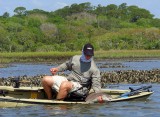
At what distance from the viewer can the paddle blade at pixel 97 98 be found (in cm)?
1459

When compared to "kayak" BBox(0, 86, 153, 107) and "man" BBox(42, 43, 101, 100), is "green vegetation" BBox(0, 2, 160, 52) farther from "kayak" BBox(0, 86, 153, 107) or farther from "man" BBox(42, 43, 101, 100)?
"man" BBox(42, 43, 101, 100)

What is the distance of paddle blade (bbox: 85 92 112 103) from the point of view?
14594 mm

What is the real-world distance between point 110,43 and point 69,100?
69.2 metres

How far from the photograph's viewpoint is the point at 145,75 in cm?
2536

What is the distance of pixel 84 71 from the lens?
47.8ft

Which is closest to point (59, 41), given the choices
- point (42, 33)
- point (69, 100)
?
point (42, 33)

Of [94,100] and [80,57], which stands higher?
[80,57]

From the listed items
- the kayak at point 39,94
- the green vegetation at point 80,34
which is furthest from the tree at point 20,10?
the kayak at point 39,94

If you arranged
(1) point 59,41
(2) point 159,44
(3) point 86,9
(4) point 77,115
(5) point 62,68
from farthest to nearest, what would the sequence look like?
(3) point 86,9 < (1) point 59,41 < (2) point 159,44 < (5) point 62,68 < (4) point 77,115

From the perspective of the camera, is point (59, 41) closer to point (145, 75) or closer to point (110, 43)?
point (110, 43)

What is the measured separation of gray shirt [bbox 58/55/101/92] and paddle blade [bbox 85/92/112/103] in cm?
16

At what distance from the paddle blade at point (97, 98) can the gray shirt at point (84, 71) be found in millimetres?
157

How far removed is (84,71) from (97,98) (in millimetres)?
833

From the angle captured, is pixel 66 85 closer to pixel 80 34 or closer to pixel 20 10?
pixel 80 34
